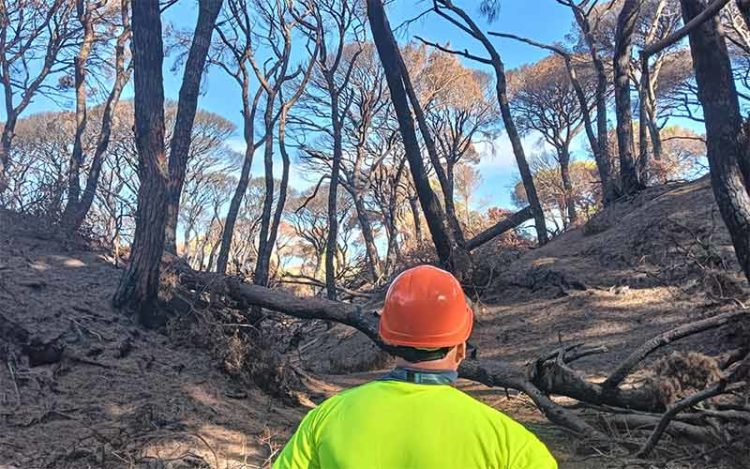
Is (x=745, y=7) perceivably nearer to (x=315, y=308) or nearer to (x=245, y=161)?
(x=315, y=308)

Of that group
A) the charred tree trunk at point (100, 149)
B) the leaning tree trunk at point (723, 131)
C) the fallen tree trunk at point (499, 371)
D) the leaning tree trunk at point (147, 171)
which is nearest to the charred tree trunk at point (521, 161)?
the fallen tree trunk at point (499, 371)

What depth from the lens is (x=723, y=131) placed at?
4.22m

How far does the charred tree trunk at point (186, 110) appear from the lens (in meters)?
6.19

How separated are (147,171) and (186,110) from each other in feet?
4.79

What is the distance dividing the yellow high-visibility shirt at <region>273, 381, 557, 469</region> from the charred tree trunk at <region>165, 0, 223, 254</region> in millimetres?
5325

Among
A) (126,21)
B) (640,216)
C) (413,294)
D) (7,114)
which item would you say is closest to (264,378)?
(413,294)

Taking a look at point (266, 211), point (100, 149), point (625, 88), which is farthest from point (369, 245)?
point (625, 88)

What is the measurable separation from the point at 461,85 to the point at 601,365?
60.1 feet

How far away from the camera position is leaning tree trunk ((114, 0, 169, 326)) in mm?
5457

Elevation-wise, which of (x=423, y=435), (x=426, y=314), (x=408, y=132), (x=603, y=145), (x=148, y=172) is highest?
(x=603, y=145)

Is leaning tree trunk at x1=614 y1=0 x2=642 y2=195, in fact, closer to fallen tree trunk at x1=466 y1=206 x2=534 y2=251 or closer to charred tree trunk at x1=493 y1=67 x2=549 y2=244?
charred tree trunk at x1=493 y1=67 x2=549 y2=244

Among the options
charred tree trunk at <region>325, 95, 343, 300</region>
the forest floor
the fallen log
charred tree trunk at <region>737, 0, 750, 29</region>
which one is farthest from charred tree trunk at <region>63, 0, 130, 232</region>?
charred tree trunk at <region>737, 0, 750, 29</region>

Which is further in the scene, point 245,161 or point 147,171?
point 245,161

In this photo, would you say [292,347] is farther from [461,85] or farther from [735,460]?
[461,85]
